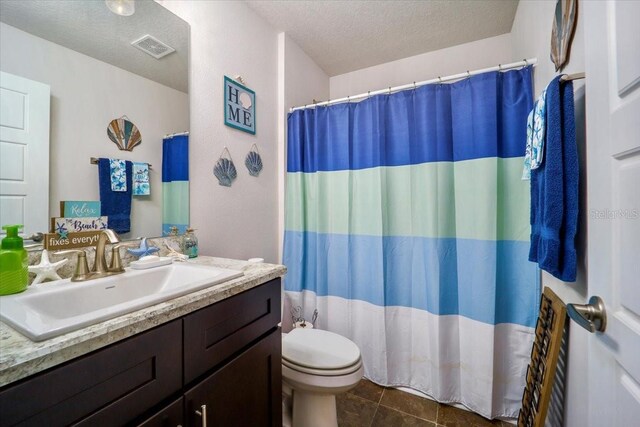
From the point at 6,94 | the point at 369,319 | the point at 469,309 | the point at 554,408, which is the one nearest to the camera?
the point at 6,94

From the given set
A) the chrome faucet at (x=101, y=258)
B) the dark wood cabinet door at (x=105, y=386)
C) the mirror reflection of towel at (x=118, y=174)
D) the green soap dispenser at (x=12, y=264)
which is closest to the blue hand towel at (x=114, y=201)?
the mirror reflection of towel at (x=118, y=174)

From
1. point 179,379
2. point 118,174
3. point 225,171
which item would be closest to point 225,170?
point 225,171

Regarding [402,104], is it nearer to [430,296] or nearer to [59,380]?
[430,296]

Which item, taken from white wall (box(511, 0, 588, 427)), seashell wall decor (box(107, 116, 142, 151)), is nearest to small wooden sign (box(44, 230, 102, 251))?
seashell wall decor (box(107, 116, 142, 151))

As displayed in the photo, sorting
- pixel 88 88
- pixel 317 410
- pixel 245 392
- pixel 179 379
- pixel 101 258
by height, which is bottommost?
pixel 317 410

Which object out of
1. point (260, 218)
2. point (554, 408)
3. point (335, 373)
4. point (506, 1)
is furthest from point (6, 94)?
point (506, 1)

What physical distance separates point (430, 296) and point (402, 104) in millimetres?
1182

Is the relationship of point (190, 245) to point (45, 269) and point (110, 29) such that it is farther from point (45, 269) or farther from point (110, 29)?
point (110, 29)

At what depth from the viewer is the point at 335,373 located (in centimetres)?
113

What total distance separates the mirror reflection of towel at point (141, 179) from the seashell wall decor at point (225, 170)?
1.12 ft

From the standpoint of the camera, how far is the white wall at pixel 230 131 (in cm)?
132

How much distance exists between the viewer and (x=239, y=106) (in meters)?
1.53

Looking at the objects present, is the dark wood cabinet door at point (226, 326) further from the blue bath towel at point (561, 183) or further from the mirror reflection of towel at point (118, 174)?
the blue bath towel at point (561, 183)

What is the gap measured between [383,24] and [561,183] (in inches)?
60.9
